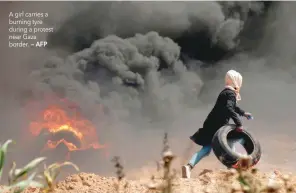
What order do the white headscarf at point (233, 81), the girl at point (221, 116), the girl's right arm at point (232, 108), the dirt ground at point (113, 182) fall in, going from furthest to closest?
the white headscarf at point (233, 81), the girl at point (221, 116), the girl's right arm at point (232, 108), the dirt ground at point (113, 182)

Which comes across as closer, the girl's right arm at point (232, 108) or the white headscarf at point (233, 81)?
the girl's right arm at point (232, 108)

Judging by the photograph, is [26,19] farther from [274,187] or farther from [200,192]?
[274,187]

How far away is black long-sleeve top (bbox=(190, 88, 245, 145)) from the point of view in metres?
7.73

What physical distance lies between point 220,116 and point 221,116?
0.02 meters

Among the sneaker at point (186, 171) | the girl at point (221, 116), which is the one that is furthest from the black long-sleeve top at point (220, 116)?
the sneaker at point (186, 171)

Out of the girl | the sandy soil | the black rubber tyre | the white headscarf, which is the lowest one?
the sandy soil

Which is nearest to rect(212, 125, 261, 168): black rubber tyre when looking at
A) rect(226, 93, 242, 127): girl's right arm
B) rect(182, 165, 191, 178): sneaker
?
rect(226, 93, 242, 127): girl's right arm

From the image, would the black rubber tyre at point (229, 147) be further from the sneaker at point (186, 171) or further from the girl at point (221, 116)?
the sneaker at point (186, 171)

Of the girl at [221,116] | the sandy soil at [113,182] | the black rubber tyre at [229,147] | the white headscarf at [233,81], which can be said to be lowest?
the sandy soil at [113,182]

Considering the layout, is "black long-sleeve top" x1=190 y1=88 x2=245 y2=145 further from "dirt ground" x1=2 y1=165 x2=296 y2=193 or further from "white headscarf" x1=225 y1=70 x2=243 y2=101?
"dirt ground" x1=2 y1=165 x2=296 y2=193

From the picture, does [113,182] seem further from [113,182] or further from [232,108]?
[232,108]

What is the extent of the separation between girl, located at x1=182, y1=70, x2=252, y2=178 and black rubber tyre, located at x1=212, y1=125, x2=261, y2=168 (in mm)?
156

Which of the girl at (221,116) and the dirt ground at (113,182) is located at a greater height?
the girl at (221,116)

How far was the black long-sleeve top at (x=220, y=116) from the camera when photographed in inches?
304
